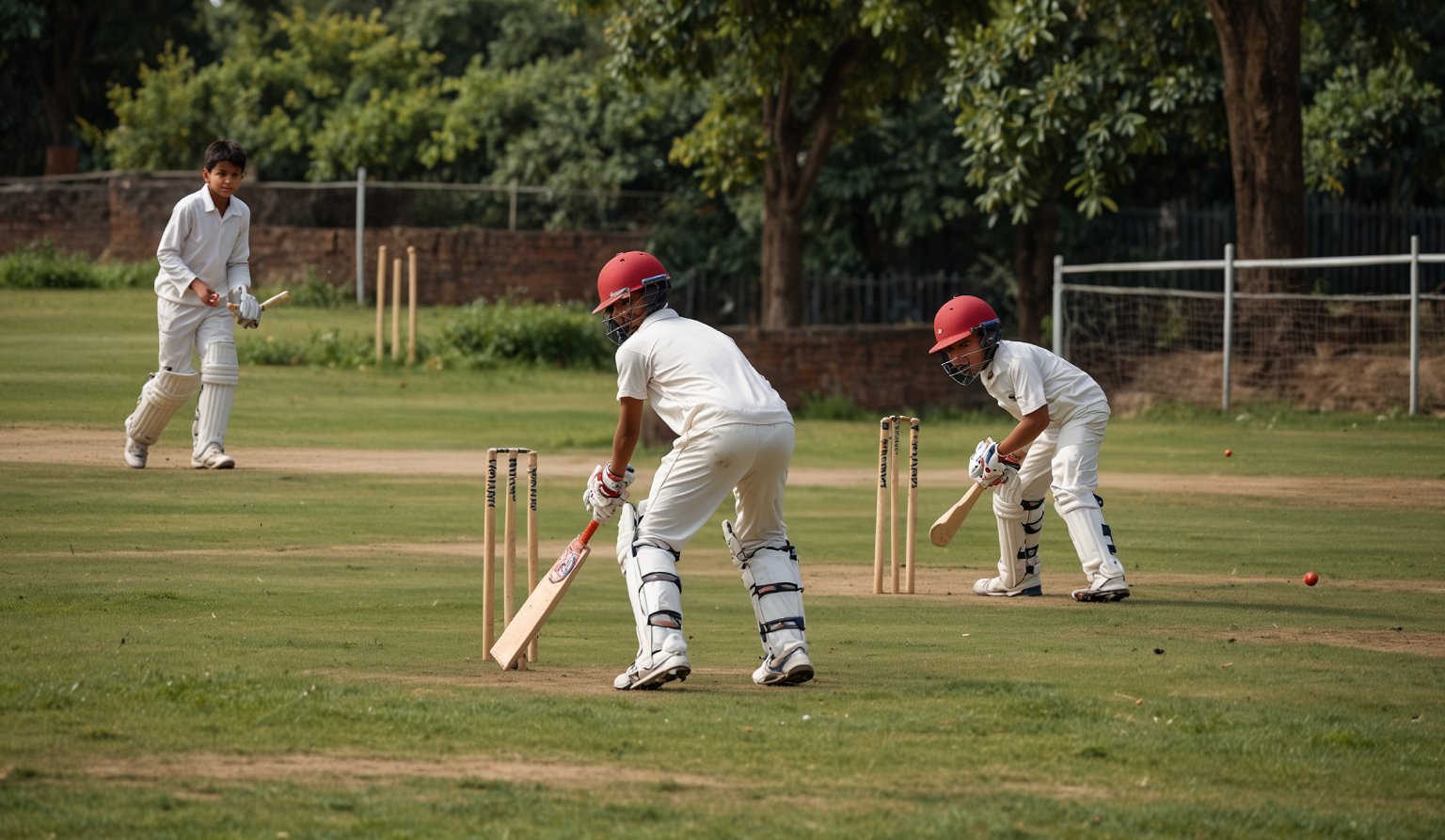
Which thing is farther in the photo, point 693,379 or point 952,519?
point 952,519

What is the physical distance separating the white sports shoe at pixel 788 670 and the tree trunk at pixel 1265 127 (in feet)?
59.0

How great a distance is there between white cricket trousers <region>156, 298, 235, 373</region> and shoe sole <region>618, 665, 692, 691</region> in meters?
7.15

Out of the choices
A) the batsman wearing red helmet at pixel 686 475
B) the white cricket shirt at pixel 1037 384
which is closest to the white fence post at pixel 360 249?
the white cricket shirt at pixel 1037 384

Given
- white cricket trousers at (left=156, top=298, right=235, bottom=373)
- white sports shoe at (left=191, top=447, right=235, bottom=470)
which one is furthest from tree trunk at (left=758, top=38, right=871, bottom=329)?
white cricket trousers at (left=156, top=298, right=235, bottom=373)

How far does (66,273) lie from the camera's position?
29.8 metres

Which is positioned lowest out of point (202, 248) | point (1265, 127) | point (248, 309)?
point (248, 309)

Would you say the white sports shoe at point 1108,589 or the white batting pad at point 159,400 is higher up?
the white batting pad at point 159,400

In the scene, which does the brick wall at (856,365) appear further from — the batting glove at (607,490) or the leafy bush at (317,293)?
the batting glove at (607,490)

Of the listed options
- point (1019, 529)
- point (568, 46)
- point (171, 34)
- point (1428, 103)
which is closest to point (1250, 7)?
point (1428, 103)

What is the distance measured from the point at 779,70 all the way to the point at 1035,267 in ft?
24.7

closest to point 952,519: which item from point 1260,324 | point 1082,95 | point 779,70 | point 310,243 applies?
point 1260,324

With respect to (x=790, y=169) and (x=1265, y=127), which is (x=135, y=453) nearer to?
(x=790, y=169)

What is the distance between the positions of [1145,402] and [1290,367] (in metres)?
1.90

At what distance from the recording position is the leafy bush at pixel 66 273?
29.5m
